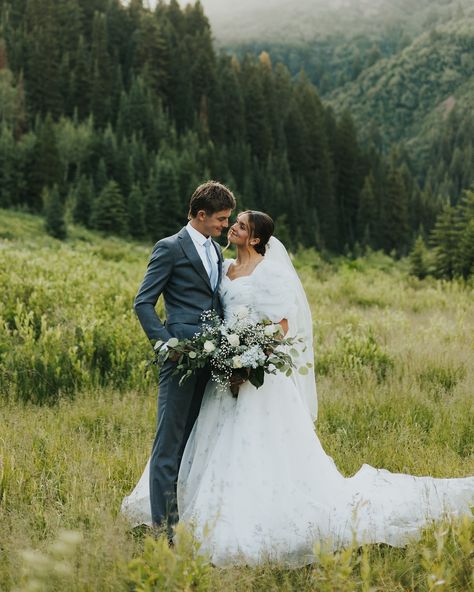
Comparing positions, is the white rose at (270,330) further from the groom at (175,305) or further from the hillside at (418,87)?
the hillside at (418,87)

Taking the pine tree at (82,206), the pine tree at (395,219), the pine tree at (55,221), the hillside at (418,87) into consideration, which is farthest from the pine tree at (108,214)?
the hillside at (418,87)

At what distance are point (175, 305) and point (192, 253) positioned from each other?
0.39m

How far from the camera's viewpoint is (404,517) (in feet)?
14.9

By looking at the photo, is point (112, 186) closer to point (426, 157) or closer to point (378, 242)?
point (378, 242)

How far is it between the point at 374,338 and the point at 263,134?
69.1 metres

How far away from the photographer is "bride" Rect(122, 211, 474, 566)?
426 cm

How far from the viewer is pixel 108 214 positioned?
46.8 m

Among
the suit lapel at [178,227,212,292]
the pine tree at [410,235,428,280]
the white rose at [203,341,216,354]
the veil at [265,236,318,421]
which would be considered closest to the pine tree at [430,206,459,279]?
the pine tree at [410,235,428,280]

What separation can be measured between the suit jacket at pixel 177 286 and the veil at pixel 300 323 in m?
0.68

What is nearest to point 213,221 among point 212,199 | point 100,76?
point 212,199

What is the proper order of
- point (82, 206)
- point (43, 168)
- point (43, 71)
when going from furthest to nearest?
point (43, 71)
point (43, 168)
point (82, 206)

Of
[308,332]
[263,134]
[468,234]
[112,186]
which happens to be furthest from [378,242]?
[308,332]

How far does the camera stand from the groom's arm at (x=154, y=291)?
427 cm

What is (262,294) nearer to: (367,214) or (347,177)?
(367,214)
